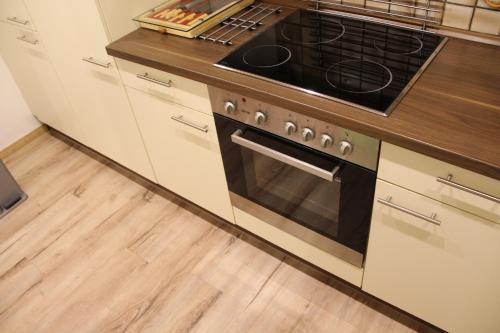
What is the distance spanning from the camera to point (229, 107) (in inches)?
53.8

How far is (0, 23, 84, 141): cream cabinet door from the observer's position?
6.95ft

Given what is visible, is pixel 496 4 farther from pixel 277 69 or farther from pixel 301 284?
pixel 301 284

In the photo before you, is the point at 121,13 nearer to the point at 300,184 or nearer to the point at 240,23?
the point at 240,23

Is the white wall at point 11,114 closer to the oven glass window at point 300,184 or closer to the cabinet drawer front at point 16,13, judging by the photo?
the cabinet drawer front at point 16,13

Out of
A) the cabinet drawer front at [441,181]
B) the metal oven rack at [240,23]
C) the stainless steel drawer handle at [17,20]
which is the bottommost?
the cabinet drawer front at [441,181]

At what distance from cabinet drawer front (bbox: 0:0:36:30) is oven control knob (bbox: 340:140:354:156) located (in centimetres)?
162

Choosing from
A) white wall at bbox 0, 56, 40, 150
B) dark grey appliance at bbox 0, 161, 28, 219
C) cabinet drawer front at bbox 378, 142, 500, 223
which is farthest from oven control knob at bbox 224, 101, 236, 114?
white wall at bbox 0, 56, 40, 150

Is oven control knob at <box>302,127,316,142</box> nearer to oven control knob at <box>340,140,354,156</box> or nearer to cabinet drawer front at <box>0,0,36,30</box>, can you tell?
oven control knob at <box>340,140,354,156</box>

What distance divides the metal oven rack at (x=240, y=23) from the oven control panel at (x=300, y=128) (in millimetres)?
238

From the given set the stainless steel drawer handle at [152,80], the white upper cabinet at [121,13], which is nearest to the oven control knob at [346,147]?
the stainless steel drawer handle at [152,80]

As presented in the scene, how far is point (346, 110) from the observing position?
1098 mm

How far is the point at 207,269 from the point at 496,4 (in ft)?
4.69

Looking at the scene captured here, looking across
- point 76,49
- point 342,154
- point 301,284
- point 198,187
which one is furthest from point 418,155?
point 76,49

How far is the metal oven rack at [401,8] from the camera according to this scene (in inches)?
54.5
